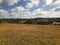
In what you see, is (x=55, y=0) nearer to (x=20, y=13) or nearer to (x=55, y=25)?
(x=55, y=25)

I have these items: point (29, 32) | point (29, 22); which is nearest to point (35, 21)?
point (29, 22)

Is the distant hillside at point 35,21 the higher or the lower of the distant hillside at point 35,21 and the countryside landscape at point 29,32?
the higher

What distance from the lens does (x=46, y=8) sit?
2.81 m

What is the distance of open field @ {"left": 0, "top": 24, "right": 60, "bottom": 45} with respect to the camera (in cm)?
264

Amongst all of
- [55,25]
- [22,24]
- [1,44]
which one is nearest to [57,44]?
[55,25]

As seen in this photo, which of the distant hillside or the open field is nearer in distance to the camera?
the open field

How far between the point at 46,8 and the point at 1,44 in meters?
1.07

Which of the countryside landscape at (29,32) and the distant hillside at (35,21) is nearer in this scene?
the countryside landscape at (29,32)

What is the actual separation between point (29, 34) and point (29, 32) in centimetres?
4

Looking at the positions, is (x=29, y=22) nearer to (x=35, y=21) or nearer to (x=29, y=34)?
(x=35, y=21)

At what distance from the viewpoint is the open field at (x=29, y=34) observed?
8.66 feet

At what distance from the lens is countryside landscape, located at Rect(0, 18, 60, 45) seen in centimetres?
265

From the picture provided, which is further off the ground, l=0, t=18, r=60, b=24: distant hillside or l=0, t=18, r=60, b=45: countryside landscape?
l=0, t=18, r=60, b=24: distant hillside

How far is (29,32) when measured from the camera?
9.03 feet
